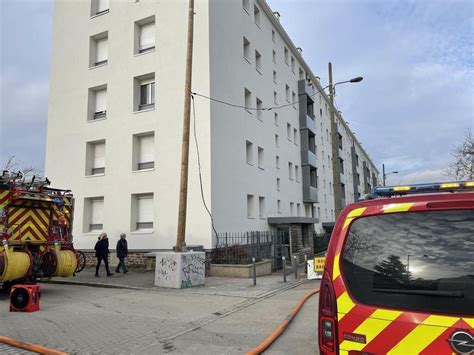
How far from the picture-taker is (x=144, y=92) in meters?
21.2

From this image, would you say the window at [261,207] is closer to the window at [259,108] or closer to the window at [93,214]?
the window at [259,108]

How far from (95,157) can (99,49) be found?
617 cm

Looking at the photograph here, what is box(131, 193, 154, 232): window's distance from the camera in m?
19.7

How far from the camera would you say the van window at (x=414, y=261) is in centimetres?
246

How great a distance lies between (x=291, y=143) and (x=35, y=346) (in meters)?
26.8

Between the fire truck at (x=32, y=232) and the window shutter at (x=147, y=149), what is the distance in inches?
300

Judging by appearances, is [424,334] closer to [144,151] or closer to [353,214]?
[353,214]

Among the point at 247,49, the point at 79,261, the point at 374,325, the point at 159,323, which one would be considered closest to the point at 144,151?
the point at 79,261

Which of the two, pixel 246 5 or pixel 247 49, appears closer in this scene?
pixel 247 49

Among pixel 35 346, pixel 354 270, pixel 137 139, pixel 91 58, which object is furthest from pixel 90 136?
pixel 354 270

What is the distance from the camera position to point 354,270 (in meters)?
2.78

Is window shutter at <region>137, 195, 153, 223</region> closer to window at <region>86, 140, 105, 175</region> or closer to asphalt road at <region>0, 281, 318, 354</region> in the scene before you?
window at <region>86, 140, 105, 175</region>

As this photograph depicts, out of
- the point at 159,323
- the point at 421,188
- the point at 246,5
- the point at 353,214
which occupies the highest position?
the point at 246,5

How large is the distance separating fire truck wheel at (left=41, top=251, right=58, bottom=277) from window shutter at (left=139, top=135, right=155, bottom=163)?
9103 mm
